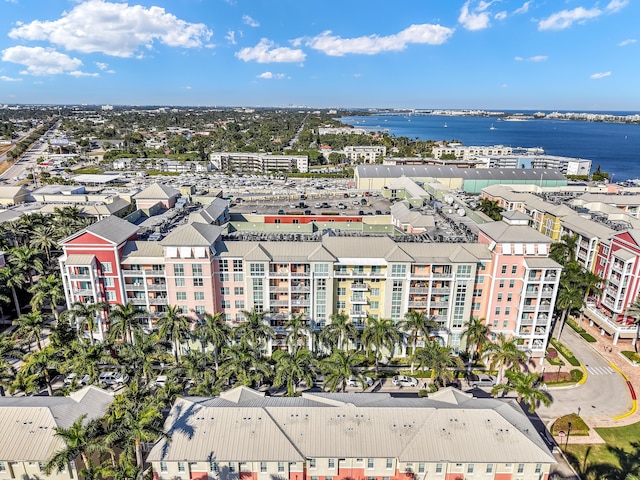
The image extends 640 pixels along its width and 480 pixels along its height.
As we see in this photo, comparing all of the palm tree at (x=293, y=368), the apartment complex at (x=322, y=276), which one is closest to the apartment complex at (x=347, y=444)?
the palm tree at (x=293, y=368)

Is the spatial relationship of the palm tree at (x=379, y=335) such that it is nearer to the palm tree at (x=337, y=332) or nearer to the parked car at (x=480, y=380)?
the palm tree at (x=337, y=332)

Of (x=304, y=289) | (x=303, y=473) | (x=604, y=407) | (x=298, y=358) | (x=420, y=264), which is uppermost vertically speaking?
(x=420, y=264)

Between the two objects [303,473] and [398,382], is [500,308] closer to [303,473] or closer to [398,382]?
[398,382]

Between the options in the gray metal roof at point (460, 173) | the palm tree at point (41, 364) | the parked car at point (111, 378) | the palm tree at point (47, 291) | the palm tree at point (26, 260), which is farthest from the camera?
the gray metal roof at point (460, 173)

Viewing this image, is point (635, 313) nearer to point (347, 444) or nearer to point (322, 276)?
point (322, 276)

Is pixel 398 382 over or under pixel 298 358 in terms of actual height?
under

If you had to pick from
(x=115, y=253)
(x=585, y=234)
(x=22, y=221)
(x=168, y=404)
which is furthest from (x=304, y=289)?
(x=22, y=221)

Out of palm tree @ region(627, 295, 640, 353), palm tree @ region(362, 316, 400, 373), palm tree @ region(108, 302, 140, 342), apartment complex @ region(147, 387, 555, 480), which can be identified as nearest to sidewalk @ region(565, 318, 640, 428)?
palm tree @ region(627, 295, 640, 353)
